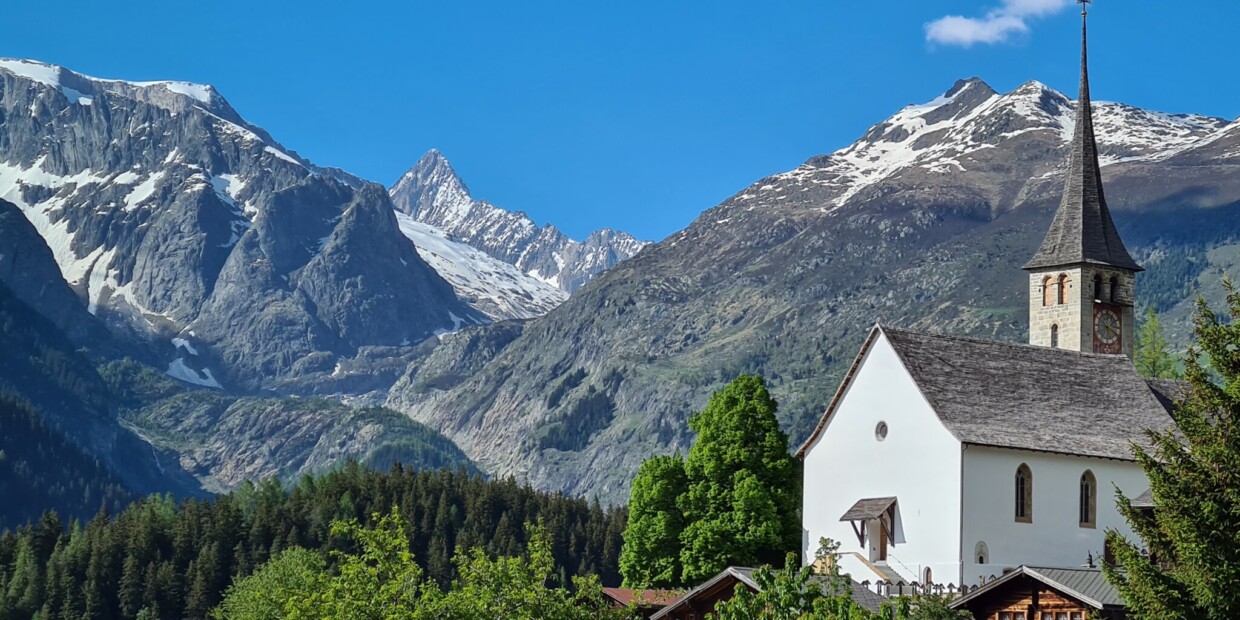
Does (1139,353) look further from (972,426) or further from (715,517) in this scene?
(972,426)

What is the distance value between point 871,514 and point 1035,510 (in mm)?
7204

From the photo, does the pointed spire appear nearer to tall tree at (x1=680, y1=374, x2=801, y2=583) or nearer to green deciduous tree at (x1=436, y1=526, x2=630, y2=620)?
tall tree at (x1=680, y1=374, x2=801, y2=583)

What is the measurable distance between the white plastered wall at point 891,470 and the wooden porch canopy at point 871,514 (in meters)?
0.36

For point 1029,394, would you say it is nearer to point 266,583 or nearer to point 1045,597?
point 1045,597

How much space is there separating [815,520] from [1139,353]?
192 ft

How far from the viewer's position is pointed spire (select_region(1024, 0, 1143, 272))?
4363 inches

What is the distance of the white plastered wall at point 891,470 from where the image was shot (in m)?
84.2

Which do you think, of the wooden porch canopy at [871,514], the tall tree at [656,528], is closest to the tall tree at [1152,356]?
the tall tree at [656,528]

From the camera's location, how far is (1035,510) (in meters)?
84.8

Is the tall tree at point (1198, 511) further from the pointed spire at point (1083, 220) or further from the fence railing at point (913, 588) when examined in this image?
the pointed spire at point (1083, 220)

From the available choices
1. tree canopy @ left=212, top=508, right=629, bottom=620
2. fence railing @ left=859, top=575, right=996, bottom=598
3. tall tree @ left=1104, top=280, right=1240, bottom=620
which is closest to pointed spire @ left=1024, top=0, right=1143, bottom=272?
fence railing @ left=859, top=575, right=996, bottom=598

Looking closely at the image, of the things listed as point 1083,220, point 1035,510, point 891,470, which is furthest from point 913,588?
point 1083,220

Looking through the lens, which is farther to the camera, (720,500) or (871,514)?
(720,500)

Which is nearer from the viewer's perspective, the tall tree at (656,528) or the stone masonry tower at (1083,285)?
the tall tree at (656,528)
